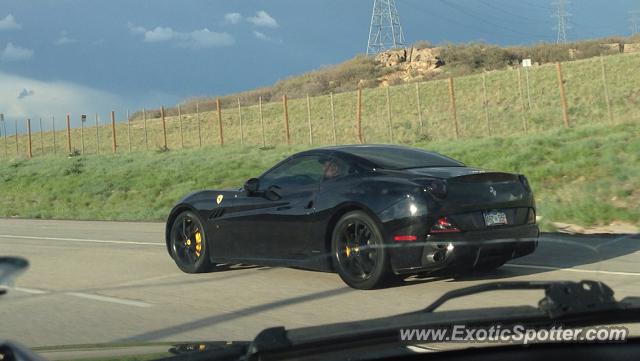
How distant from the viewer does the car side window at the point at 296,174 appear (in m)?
8.66

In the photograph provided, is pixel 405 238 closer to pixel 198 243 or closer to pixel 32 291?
pixel 198 243

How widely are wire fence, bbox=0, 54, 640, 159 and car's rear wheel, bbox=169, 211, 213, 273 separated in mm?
18973

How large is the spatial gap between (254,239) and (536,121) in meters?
28.0

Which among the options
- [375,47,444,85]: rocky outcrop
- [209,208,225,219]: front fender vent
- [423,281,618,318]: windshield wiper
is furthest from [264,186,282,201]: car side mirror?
[375,47,444,85]: rocky outcrop

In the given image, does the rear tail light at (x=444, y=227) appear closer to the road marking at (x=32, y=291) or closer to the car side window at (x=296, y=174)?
the car side window at (x=296, y=174)

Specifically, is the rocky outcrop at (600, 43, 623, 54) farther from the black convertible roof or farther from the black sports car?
the black sports car

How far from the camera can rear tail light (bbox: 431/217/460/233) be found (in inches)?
294

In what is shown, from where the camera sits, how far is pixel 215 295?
845 centimetres

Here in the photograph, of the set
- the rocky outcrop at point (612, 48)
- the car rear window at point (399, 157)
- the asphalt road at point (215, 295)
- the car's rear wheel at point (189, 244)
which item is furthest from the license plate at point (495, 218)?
the rocky outcrop at point (612, 48)

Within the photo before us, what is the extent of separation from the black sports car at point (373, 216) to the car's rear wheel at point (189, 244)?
0.22 meters

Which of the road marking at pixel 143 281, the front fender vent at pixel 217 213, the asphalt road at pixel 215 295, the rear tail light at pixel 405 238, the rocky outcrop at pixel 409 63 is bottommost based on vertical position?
the asphalt road at pixel 215 295

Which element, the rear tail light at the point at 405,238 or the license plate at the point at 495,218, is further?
the license plate at the point at 495,218

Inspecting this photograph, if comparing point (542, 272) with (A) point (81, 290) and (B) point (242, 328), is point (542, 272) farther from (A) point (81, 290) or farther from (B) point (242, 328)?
(A) point (81, 290)

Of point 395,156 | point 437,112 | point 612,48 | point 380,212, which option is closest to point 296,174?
point 395,156
